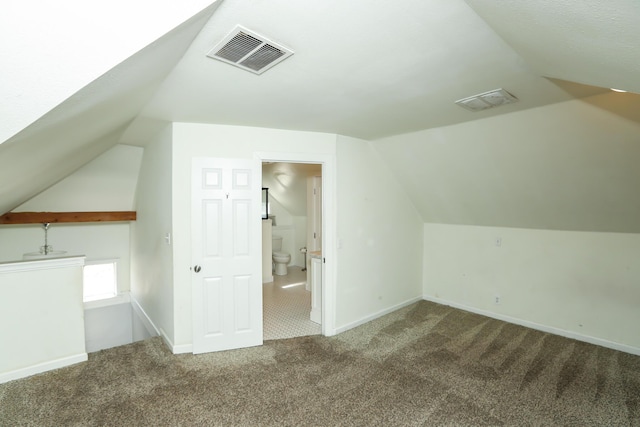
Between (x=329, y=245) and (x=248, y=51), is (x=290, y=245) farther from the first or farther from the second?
(x=248, y=51)

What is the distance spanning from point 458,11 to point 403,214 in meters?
3.40

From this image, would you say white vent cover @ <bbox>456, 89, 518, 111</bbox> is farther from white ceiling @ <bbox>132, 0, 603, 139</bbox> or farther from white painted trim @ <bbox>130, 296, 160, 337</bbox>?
white painted trim @ <bbox>130, 296, 160, 337</bbox>

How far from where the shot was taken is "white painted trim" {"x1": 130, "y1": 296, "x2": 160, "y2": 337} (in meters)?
3.91

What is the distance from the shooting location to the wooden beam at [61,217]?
3.91 meters

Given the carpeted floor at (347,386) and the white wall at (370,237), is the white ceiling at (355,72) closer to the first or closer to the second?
the white wall at (370,237)

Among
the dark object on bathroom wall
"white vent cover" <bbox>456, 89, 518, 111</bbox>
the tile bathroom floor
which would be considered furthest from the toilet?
"white vent cover" <bbox>456, 89, 518, 111</bbox>

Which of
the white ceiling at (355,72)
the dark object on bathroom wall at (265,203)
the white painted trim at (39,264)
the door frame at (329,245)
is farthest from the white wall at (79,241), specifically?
the door frame at (329,245)

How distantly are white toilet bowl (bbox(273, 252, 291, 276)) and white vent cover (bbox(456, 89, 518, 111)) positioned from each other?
4.77 meters

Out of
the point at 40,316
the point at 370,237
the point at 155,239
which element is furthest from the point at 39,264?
the point at 370,237

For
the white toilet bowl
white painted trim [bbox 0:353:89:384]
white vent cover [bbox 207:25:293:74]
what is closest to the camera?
white vent cover [bbox 207:25:293:74]

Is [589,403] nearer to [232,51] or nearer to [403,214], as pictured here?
[403,214]

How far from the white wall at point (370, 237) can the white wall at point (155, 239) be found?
187 centimetres

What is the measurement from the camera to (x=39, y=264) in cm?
278

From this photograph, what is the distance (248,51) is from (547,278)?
4135 mm
